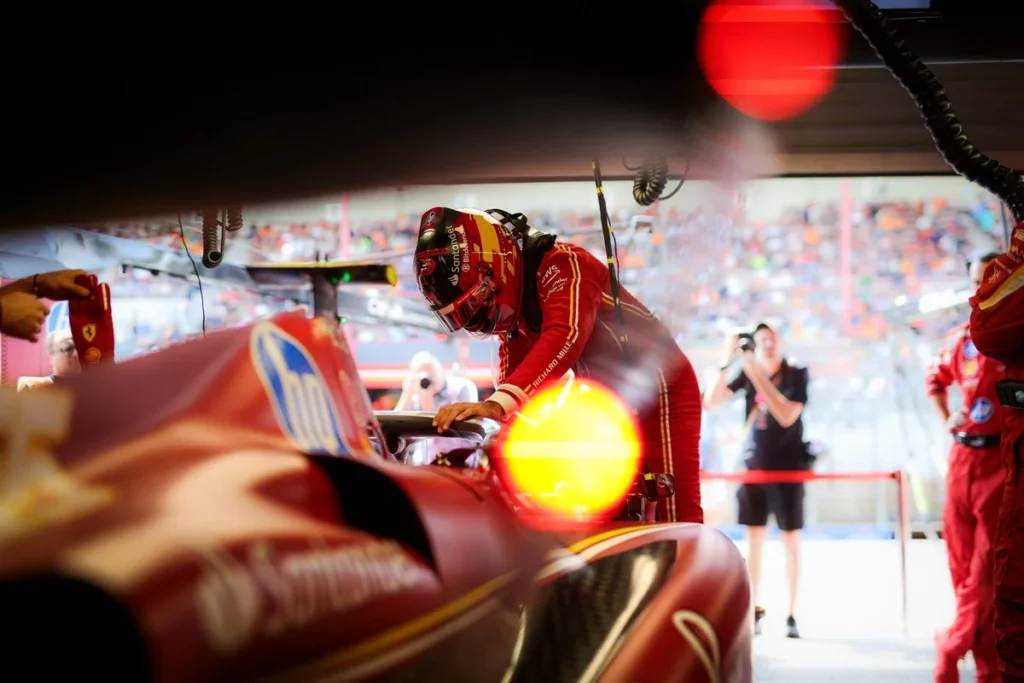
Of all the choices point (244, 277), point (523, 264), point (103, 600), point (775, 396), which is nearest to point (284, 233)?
point (244, 277)

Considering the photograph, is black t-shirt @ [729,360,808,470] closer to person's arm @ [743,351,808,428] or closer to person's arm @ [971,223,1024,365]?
person's arm @ [743,351,808,428]

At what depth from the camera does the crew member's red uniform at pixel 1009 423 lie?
194cm

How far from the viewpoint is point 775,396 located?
12.7 feet

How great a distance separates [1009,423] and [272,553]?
198 centimetres

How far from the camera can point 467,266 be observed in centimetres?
208

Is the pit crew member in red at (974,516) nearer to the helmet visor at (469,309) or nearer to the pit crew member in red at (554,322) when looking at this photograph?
the pit crew member in red at (554,322)

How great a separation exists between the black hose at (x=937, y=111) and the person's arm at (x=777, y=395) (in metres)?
1.73

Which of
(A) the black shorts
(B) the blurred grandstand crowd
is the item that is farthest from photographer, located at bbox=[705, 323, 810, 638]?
(B) the blurred grandstand crowd

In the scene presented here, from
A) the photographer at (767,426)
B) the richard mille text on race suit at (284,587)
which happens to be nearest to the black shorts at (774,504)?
the photographer at (767,426)

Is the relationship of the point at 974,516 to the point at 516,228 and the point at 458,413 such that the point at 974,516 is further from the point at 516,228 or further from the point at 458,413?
the point at 458,413

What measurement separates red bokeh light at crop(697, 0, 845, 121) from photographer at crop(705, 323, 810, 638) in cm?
108

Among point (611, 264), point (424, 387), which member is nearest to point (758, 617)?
point (424, 387)

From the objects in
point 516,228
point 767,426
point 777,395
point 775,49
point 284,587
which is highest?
point 775,49

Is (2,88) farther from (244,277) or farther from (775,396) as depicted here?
(775,396)
